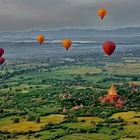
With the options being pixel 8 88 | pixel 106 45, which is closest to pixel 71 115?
pixel 106 45

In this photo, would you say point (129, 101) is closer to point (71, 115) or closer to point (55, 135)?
point (71, 115)

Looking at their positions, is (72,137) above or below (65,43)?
below

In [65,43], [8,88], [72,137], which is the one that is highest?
[65,43]

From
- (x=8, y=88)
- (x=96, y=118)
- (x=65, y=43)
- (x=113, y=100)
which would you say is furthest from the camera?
(x=8, y=88)

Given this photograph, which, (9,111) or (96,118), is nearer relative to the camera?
(96,118)

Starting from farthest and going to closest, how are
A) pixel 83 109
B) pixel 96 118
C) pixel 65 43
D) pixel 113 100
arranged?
pixel 65 43, pixel 113 100, pixel 83 109, pixel 96 118

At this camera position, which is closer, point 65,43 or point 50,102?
point 50,102

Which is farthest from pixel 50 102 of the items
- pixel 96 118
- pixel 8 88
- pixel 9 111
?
pixel 8 88

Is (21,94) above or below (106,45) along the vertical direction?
below

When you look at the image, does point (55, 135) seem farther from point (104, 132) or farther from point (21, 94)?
point (21, 94)
